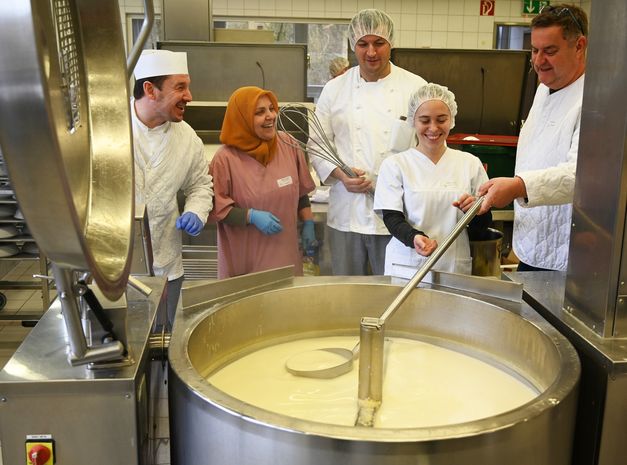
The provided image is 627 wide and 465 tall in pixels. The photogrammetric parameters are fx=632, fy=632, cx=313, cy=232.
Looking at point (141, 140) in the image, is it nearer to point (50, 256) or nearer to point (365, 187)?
point (365, 187)

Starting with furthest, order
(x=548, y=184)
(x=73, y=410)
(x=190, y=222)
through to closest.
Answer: (x=190, y=222) < (x=548, y=184) < (x=73, y=410)

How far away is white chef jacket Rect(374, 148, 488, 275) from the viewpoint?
1936mm

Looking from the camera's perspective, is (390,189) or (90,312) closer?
(90,312)

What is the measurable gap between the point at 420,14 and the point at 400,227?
5310 millimetres

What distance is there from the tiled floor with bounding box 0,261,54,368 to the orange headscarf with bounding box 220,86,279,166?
5.60 feet

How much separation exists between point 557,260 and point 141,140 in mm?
1434

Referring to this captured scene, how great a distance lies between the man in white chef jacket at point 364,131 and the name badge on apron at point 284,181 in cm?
18

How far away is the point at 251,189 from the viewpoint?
2.33 meters

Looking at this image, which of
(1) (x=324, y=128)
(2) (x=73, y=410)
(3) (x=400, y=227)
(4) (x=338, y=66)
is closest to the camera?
(2) (x=73, y=410)

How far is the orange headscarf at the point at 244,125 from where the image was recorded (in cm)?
229

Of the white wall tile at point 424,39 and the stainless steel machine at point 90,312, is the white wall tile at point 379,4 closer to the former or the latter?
the white wall tile at point 424,39

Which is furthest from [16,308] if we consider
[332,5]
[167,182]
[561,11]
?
[332,5]

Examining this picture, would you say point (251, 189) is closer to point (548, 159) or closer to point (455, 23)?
point (548, 159)

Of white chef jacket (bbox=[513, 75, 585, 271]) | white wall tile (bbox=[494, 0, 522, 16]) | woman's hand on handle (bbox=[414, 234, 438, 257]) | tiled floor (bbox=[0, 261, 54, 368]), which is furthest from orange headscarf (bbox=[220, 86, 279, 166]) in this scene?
white wall tile (bbox=[494, 0, 522, 16])
